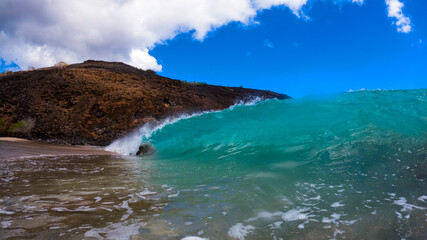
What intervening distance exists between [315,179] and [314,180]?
0.21 ft

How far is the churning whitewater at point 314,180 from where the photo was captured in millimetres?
2291

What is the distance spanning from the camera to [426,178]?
3.50 meters

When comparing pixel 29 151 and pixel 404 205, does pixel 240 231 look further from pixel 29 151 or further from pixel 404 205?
pixel 29 151

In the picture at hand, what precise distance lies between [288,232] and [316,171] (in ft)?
8.09

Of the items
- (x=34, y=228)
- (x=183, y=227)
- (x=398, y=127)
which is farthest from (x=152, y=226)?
(x=398, y=127)

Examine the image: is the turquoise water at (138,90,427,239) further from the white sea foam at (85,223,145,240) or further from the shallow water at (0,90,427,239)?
the white sea foam at (85,223,145,240)

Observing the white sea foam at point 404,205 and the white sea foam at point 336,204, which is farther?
the white sea foam at point 336,204

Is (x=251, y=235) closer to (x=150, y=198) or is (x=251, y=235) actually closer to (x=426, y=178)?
(x=150, y=198)

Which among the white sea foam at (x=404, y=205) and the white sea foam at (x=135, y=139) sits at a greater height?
the white sea foam at (x=135, y=139)

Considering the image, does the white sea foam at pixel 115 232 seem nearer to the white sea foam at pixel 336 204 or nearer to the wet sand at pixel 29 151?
the white sea foam at pixel 336 204

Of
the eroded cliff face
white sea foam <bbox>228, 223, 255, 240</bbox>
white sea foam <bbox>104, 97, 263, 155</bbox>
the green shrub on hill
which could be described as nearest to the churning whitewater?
white sea foam <bbox>228, 223, 255, 240</bbox>

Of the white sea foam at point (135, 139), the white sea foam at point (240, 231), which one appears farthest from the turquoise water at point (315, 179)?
the white sea foam at point (135, 139)

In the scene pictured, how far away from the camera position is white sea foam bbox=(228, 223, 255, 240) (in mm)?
2105

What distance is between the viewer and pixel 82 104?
16.2 meters
